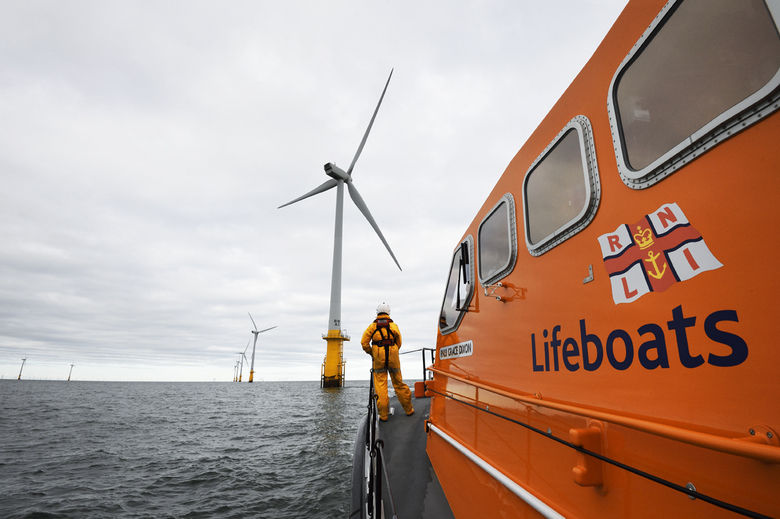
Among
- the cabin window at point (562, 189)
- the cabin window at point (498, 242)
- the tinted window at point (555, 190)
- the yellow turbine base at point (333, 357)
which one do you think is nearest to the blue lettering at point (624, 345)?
the cabin window at point (562, 189)

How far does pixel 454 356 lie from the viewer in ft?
13.4

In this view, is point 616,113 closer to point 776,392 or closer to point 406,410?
point 776,392

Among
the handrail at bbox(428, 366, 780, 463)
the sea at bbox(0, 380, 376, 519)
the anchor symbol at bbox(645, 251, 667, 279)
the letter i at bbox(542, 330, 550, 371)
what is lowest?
the sea at bbox(0, 380, 376, 519)

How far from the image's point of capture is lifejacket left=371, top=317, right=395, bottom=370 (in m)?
6.53

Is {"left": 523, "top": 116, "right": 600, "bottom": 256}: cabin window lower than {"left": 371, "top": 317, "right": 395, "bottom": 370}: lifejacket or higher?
higher

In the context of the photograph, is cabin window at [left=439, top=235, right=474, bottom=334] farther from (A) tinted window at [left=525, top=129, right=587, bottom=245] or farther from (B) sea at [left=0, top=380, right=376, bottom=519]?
(B) sea at [left=0, top=380, right=376, bottom=519]

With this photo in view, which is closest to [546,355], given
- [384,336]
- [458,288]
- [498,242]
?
[498,242]

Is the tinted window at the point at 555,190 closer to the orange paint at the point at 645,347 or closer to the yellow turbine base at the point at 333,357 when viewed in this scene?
the orange paint at the point at 645,347

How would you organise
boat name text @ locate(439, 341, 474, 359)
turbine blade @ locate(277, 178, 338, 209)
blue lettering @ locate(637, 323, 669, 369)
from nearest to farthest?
blue lettering @ locate(637, 323, 669, 369)
boat name text @ locate(439, 341, 474, 359)
turbine blade @ locate(277, 178, 338, 209)

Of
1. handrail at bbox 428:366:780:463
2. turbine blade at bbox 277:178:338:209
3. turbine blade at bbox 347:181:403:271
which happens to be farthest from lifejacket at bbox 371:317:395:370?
turbine blade at bbox 277:178:338:209

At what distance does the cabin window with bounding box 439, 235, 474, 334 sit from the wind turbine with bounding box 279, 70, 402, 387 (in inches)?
944

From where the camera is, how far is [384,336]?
655 centimetres

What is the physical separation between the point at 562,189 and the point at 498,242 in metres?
1.00

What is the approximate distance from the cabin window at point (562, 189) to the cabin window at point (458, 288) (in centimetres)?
124
